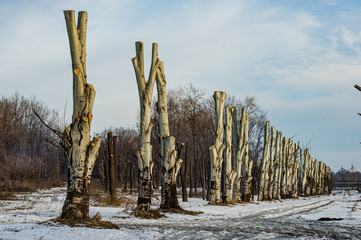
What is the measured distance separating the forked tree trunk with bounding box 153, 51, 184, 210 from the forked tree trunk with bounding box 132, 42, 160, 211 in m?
0.82

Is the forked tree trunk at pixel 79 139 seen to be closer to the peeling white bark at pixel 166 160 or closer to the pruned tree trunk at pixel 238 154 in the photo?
the peeling white bark at pixel 166 160

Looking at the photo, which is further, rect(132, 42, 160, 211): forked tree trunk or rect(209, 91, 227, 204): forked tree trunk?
rect(209, 91, 227, 204): forked tree trunk

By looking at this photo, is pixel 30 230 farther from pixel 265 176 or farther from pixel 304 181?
pixel 304 181

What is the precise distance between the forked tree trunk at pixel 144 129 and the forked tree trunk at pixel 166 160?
823 millimetres

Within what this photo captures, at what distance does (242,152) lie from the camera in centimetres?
2430

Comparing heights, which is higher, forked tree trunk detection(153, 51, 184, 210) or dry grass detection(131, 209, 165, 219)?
forked tree trunk detection(153, 51, 184, 210)

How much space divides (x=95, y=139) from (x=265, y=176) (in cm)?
2348

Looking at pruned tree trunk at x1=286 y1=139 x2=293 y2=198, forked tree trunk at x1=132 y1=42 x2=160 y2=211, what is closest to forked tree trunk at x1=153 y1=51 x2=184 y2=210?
forked tree trunk at x1=132 y1=42 x2=160 y2=211

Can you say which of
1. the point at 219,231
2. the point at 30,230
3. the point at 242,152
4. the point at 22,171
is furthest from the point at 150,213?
the point at 22,171

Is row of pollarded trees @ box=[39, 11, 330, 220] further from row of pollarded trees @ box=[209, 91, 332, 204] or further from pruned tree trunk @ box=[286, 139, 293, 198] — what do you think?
pruned tree trunk @ box=[286, 139, 293, 198]

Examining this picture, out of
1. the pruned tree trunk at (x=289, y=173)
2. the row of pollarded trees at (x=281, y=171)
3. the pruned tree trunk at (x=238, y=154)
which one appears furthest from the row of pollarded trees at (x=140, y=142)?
the pruned tree trunk at (x=289, y=173)

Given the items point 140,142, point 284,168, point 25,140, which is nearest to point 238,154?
point 140,142

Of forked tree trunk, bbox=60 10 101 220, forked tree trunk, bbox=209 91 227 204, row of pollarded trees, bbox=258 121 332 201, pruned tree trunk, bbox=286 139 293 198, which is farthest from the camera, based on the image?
pruned tree trunk, bbox=286 139 293 198

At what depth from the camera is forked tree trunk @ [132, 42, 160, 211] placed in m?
12.2
